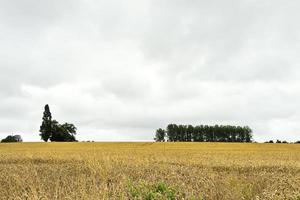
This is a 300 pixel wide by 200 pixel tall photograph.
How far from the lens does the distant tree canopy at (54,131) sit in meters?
105

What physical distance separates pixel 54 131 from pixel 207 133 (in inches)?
2030

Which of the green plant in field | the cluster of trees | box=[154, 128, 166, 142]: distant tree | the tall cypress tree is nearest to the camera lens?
the green plant in field

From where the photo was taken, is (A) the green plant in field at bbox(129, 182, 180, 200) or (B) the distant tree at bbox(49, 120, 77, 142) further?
(B) the distant tree at bbox(49, 120, 77, 142)

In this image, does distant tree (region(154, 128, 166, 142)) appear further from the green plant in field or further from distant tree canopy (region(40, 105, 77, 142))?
the green plant in field

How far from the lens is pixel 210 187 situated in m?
11.0

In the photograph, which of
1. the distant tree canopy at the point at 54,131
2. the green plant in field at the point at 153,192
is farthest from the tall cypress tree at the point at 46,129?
the green plant in field at the point at 153,192

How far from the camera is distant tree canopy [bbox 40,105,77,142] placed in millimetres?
105250

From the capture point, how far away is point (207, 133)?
132 m

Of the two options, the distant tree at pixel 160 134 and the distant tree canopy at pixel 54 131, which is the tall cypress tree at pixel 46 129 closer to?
the distant tree canopy at pixel 54 131

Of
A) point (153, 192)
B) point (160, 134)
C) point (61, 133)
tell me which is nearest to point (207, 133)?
point (160, 134)

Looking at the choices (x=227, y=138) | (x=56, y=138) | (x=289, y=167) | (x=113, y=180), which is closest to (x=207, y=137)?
(x=227, y=138)

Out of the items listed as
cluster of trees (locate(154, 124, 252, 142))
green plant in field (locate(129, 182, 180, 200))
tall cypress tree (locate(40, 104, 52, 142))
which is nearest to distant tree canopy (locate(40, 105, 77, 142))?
tall cypress tree (locate(40, 104, 52, 142))

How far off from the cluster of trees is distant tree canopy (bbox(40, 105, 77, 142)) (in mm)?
38540

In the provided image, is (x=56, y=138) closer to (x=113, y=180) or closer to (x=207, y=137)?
(x=207, y=137)
